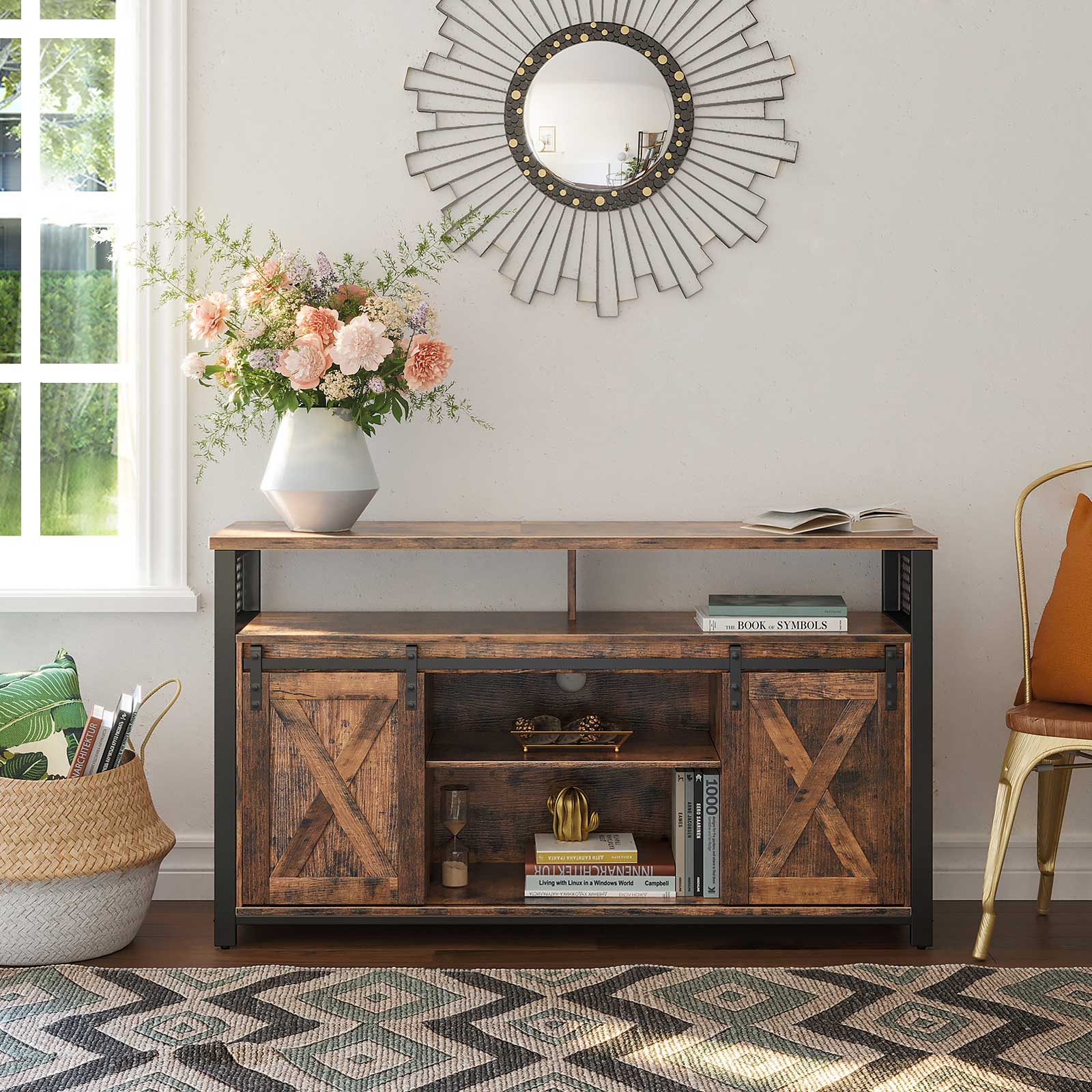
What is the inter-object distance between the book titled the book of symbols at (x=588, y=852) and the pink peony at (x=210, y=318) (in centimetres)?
134

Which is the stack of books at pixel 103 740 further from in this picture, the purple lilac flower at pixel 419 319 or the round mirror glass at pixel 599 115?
the round mirror glass at pixel 599 115

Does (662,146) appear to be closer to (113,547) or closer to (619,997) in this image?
(113,547)

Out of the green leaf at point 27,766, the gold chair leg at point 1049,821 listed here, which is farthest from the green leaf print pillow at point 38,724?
the gold chair leg at point 1049,821

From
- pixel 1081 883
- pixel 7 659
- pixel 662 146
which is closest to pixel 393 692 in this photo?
pixel 7 659

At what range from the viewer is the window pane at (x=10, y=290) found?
291 centimetres

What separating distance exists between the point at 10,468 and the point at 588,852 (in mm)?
1725

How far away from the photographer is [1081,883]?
288 centimetres

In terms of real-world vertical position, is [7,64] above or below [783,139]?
above

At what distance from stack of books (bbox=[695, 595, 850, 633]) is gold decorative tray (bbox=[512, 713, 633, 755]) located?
33 centimetres

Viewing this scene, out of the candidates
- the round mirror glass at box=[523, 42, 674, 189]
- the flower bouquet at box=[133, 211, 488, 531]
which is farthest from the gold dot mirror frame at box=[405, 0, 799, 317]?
the flower bouquet at box=[133, 211, 488, 531]

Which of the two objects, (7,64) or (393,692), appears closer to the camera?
(393,692)

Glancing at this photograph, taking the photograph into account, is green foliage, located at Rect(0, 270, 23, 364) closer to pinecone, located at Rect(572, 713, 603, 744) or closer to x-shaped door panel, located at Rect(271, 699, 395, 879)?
x-shaped door panel, located at Rect(271, 699, 395, 879)

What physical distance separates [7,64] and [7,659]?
4.85 ft

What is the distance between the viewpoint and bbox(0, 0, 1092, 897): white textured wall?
2799 millimetres
